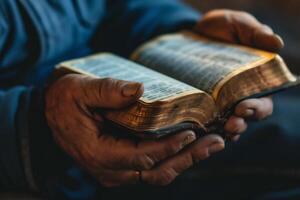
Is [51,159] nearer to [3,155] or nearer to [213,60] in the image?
[3,155]

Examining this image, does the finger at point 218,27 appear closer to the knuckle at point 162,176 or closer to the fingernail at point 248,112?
the fingernail at point 248,112

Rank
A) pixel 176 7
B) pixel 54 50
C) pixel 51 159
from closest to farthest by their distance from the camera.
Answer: pixel 51 159 < pixel 54 50 < pixel 176 7

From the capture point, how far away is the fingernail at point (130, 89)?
1.97ft

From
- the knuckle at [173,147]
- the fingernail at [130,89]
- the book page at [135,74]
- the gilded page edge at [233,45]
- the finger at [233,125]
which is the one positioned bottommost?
the finger at [233,125]

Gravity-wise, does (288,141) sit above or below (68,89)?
below

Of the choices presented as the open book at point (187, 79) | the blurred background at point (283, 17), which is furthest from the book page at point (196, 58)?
the blurred background at point (283, 17)

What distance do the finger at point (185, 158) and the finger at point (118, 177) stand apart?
1cm

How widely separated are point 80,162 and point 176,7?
0.42 metres

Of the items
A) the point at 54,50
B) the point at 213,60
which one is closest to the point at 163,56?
the point at 213,60

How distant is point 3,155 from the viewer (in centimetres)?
71

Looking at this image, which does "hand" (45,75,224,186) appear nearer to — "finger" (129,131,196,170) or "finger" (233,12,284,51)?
"finger" (129,131,196,170)

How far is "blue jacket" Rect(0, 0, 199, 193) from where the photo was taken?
2.33 feet

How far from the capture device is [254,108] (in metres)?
0.71

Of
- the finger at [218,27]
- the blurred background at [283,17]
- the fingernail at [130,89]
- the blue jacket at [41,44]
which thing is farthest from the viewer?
the blurred background at [283,17]
